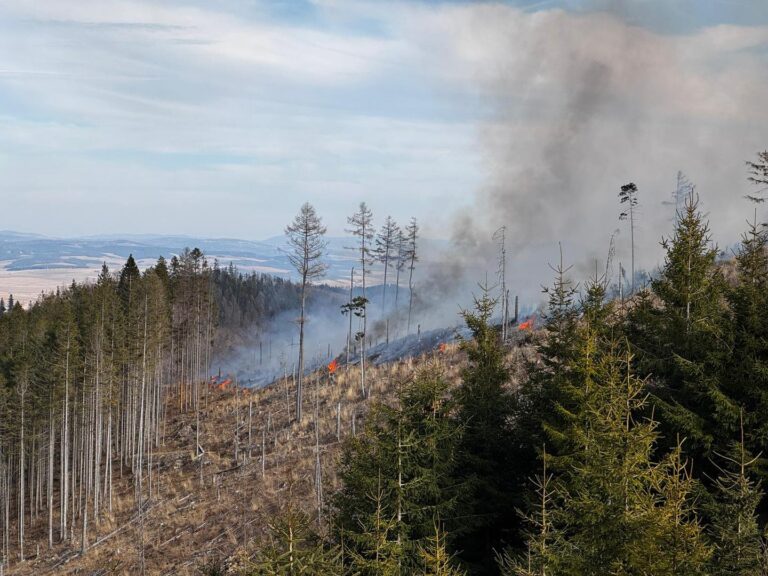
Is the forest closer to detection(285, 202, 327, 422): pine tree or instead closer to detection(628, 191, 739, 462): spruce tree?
detection(628, 191, 739, 462): spruce tree

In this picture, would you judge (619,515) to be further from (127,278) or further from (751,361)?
(127,278)

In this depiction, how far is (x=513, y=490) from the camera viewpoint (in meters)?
17.5

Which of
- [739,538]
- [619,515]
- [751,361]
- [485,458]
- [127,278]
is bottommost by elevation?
[485,458]

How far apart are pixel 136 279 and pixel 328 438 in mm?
25407

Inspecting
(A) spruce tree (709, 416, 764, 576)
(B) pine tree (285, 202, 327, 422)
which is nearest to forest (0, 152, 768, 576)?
(A) spruce tree (709, 416, 764, 576)

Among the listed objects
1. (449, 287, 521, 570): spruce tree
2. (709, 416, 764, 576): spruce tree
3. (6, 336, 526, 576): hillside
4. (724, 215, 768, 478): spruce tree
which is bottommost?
(6, 336, 526, 576): hillside

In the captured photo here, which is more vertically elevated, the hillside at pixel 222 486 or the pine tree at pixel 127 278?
the pine tree at pixel 127 278

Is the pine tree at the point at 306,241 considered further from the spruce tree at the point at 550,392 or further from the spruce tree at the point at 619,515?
the spruce tree at the point at 619,515

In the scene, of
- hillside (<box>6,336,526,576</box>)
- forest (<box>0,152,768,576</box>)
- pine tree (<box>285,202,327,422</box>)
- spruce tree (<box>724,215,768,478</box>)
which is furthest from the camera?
pine tree (<box>285,202,327,422</box>)

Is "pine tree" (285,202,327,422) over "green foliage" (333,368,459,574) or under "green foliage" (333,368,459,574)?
over

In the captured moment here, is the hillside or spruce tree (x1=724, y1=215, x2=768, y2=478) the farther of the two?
the hillside

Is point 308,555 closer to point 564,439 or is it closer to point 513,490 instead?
point 564,439

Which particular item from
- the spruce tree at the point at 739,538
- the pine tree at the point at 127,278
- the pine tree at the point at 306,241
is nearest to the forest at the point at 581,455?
the spruce tree at the point at 739,538

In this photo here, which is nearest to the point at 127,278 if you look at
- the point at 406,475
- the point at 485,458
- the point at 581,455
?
the point at 485,458
